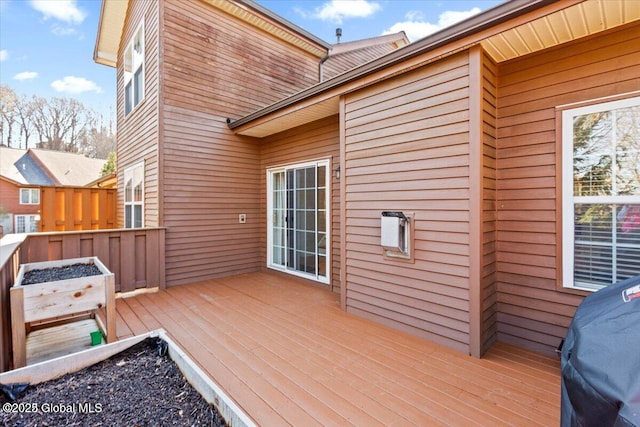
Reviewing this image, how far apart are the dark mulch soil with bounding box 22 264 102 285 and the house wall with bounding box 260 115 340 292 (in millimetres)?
2876

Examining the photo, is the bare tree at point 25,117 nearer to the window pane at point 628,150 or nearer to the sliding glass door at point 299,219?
the sliding glass door at point 299,219

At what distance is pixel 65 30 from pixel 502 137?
21.9m

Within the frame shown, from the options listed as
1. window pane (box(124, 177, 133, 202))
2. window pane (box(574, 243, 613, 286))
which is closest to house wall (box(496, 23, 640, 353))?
window pane (box(574, 243, 613, 286))

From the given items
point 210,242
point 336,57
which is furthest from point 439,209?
point 336,57

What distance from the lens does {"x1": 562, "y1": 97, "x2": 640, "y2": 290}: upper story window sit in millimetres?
2252

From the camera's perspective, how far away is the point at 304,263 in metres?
5.09

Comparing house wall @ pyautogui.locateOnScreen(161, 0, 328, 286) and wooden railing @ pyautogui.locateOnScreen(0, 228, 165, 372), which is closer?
wooden railing @ pyautogui.locateOnScreen(0, 228, 165, 372)

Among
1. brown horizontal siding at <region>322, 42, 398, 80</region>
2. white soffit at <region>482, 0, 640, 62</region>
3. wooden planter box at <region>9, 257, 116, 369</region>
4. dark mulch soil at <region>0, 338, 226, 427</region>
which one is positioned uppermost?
brown horizontal siding at <region>322, 42, 398, 80</region>

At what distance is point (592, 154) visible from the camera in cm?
240

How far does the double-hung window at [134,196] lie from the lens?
556 cm

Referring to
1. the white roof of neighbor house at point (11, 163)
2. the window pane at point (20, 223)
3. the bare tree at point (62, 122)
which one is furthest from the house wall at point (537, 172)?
the bare tree at point (62, 122)

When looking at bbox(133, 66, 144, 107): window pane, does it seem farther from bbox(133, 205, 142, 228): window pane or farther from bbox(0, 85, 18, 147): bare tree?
bbox(0, 85, 18, 147): bare tree

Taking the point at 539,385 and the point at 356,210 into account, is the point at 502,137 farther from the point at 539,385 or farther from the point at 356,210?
the point at 539,385

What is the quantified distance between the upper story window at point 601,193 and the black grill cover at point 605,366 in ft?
4.26
